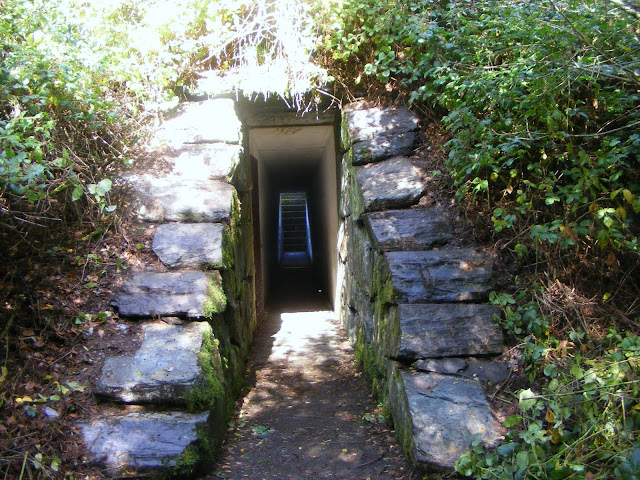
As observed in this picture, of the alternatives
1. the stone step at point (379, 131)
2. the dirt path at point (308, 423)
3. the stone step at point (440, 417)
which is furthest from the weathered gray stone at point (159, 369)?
the stone step at point (379, 131)

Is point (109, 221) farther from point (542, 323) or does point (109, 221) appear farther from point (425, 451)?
point (542, 323)

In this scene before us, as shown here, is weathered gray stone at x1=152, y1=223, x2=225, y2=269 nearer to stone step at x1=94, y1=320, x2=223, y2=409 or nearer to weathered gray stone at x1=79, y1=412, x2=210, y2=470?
stone step at x1=94, y1=320, x2=223, y2=409

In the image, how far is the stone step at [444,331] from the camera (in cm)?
328

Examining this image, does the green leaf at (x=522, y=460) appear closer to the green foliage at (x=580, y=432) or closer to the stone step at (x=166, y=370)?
the green foliage at (x=580, y=432)

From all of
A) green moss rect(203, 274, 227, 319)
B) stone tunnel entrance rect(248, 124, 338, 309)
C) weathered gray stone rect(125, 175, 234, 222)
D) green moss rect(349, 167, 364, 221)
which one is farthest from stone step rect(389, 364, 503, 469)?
stone tunnel entrance rect(248, 124, 338, 309)

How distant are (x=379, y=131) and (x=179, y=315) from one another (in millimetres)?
2725

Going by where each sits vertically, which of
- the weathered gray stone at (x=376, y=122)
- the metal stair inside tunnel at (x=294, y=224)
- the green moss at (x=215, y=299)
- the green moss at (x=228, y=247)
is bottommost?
the metal stair inside tunnel at (x=294, y=224)

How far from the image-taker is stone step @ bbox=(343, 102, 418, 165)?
4.84 metres

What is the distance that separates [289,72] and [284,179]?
5.91m

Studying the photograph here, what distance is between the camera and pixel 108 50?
14.9ft

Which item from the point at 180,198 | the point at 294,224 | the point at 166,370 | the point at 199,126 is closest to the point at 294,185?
the point at 294,224

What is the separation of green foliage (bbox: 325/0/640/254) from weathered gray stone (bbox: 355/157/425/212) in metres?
0.42

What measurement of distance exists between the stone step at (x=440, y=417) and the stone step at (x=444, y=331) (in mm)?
166

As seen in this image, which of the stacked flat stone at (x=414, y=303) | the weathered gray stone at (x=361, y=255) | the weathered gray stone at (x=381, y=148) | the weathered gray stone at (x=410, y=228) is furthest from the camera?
the weathered gray stone at (x=381, y=148)
